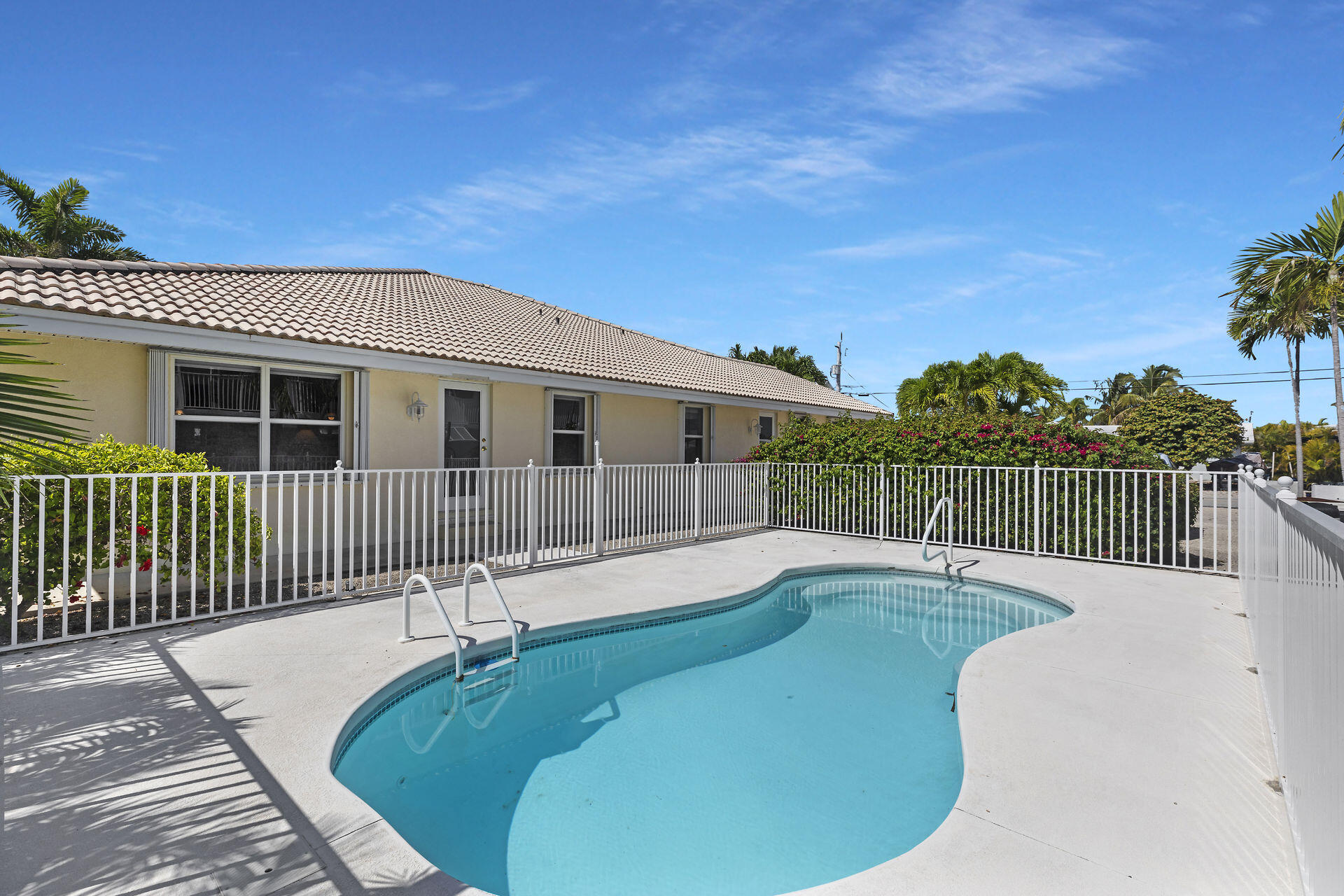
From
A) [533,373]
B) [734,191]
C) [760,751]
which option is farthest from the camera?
[734,191]

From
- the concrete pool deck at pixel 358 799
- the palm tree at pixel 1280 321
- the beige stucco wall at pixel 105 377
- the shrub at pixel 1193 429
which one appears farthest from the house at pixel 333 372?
the shrub at pixel 1193 429

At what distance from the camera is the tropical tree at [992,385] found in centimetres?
2052

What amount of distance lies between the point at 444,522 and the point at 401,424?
2691 millimetres

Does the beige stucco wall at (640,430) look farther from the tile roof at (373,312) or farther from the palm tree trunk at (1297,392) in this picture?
the palm tree trunk at (1297,392)

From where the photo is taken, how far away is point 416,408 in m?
10.2

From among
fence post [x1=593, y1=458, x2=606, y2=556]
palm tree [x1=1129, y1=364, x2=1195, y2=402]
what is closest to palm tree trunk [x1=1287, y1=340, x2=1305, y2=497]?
palm tree [x1=1129, y1=364, x2=1195, y2=402]

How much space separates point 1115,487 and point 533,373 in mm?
9642

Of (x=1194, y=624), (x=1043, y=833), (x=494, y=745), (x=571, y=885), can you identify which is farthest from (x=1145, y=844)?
(x=1194, y=624)

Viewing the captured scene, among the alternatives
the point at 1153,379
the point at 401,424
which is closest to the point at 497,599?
the point at 401,424

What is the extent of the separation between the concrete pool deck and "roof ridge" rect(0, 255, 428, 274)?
18.7 ft

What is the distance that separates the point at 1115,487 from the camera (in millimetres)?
9727

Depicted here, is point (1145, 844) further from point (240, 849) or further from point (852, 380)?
point (852, 380)

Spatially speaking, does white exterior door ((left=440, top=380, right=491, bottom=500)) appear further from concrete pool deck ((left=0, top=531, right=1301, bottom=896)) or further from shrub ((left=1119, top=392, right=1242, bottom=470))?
shrub ((left=1119, top=392, right=1242, bottom=470))

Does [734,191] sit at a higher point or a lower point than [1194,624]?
higher
